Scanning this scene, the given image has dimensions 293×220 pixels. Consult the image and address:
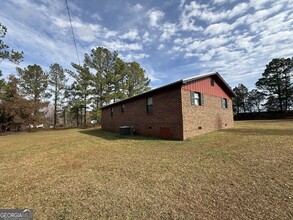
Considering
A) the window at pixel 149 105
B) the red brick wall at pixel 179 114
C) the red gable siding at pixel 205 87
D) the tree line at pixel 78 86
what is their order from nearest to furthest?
the red brick wall at pixel 179 114 < the red gable siding at pixel 205 87 < the window at pixel 149 105 < the tree line at pixel 78 86

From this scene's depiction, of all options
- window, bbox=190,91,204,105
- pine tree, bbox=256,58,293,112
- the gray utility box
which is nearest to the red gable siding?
window, bbox=190,91,204,105

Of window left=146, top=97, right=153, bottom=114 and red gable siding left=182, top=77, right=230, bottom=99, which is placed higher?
red gable siding left=182, top=77, right=230, bottom=99

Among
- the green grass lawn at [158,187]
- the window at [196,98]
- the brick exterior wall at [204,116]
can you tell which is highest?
the window at [196,98]

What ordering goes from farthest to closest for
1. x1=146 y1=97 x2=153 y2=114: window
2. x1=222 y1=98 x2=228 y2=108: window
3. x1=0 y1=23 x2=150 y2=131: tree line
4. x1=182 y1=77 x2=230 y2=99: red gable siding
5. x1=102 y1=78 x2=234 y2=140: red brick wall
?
1. x1=0 y1=23 x2=150 y2=131: tree line
2. x1=222 y1=98 x2=228 y2=108: window
3. x1=146 y1=97 x2=153 y2=114: window
4. x1=182 y1=77 x2=230 y2=99: red gable siding
5. x1=102 y1=78 x2=234 y2=140: red brick wall

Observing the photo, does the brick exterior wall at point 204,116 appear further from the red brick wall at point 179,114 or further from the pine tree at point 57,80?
the pine tree at point 57,80

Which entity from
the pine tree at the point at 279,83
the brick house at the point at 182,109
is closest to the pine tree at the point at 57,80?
the brick house at the point at 182,109

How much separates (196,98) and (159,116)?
9.52ft

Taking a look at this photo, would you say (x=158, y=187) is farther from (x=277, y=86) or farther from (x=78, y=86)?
(x=277, y=86)

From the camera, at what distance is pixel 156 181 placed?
377 cm

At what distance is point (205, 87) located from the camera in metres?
12.0

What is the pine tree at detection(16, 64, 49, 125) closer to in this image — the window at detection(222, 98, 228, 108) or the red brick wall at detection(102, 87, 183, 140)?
the red brick wall at detection(102, 87, 183, 140)

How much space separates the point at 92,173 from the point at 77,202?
4.89 ft

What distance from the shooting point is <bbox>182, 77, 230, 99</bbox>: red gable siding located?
10.3m

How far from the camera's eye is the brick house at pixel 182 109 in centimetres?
938
